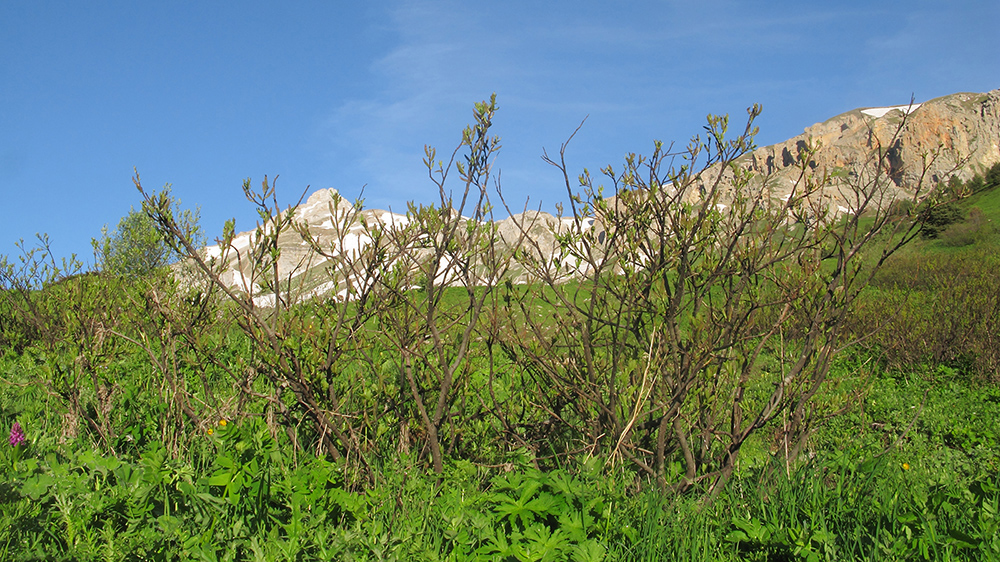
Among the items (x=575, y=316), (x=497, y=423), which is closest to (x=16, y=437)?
(x=497, y=423)

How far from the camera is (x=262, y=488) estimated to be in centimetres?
258

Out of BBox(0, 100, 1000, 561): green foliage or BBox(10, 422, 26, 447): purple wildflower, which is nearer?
BBox(0, 100, 1000, 561): green foliage

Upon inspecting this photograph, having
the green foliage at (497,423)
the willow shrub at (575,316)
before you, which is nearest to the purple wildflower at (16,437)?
the green foliage at (497,423)

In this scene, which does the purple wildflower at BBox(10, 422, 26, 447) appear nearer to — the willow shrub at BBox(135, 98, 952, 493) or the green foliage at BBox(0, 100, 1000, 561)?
the green foliage at BBox(0, 100, 1000, 561)

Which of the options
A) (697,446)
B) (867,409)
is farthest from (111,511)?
(867,409)

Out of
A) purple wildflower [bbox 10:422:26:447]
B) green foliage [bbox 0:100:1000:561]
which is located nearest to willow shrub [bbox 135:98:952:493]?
green foliage [bbox 0:100:1000:561]

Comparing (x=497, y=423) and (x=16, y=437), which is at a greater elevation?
(x=16, y=437)

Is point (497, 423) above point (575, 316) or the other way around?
the other way around

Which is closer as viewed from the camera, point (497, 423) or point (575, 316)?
point (575, 316)

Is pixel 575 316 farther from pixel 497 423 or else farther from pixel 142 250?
pixel 142 250

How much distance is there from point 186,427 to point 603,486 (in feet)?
8.53

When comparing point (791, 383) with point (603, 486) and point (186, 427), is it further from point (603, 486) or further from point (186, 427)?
point (186, 427)

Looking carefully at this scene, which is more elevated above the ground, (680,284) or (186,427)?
(680,284)

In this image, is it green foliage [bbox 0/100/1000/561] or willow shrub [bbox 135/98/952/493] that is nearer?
green foliage [bbox 0/100/1000/561]
